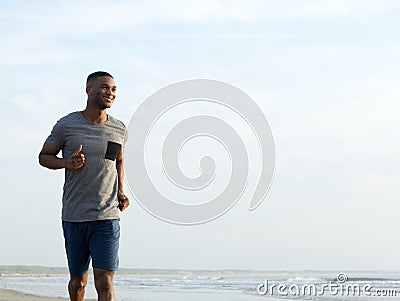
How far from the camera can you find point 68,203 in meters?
5.46

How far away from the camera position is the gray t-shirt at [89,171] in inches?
212

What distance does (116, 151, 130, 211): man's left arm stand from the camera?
554cm

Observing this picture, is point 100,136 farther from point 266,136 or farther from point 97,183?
point 266,136

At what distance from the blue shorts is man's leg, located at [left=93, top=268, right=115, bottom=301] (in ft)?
0.11

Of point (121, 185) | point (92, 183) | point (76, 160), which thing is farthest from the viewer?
point (121, 185)

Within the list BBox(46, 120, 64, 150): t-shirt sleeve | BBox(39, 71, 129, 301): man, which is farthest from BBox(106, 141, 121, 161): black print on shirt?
BBox(46, 120, 64, 150): t-shirt sleeve

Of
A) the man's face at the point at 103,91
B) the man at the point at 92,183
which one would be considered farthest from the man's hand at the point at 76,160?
the man's face at the point at 103,91

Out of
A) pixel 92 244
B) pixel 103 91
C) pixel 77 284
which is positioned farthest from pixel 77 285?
pixel 103 91

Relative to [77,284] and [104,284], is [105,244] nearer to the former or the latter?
[104,284]

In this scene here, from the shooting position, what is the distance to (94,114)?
555cm

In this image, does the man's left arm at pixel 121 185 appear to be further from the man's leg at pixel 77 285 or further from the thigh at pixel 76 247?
the man's leg at pixel 77 285

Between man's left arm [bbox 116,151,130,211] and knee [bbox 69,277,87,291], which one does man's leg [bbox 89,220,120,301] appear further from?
knee [bbox 69,277,87,291]

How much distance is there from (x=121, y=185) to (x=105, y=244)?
1.61 feet

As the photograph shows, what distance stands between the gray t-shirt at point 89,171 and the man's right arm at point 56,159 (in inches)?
1.8
